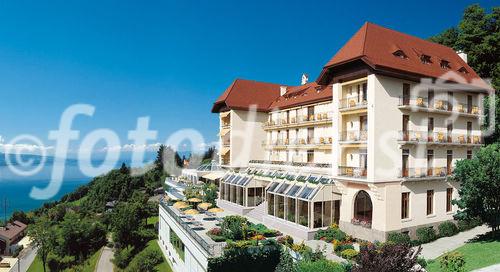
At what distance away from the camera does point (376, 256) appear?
14.4 meters

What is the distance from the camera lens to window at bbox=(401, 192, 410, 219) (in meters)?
27.3

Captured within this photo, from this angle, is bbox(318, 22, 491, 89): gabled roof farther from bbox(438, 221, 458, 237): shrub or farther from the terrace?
the terrace

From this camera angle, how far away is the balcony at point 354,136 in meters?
27.3

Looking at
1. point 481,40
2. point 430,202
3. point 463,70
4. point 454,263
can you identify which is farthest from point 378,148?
point 481,40

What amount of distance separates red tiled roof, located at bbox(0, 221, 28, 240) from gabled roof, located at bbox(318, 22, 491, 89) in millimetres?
71009

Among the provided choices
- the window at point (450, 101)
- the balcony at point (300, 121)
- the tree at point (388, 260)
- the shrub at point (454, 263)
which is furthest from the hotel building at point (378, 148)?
the tree at point (388, 260)

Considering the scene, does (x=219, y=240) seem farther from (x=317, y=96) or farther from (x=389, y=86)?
(x=317, y=96)

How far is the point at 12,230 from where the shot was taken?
242 feet

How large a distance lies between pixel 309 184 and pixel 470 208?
39.0ft

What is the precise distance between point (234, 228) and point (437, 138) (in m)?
18.7

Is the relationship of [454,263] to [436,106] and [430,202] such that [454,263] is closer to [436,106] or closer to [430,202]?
[430,202]

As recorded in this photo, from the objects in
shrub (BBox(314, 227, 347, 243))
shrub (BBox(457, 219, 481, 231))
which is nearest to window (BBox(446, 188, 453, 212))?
shrub (BBox(457, 219, 481, 231))

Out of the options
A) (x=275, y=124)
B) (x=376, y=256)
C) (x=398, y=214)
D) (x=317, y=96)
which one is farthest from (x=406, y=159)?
(x=275, y=124)

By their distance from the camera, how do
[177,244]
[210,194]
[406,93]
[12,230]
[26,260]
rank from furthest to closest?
[12,230], [26,260], [210,194], [177,244], [406,93]
